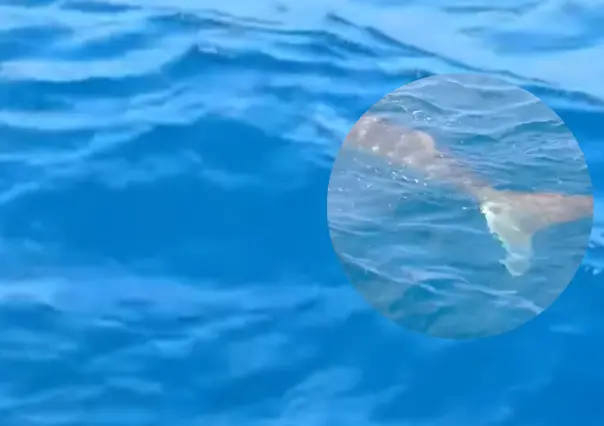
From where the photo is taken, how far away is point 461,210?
92 centimetres

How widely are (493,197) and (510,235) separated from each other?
0.05 meters

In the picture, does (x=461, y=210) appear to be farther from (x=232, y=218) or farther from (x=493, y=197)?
(x=232, y=218)

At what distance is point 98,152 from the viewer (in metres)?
0.97

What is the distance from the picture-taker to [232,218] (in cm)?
95

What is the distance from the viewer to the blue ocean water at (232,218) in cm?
87

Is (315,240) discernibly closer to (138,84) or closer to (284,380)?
(284,380)

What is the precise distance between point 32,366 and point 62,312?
7cm

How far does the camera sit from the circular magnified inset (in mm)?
895

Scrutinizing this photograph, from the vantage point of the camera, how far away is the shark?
91cm

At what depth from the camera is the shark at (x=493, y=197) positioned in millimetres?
908

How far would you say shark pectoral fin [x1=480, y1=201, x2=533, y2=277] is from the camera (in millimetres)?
899

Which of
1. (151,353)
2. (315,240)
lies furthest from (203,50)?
(151,353)

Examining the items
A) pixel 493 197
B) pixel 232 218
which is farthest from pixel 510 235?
pixel 232 218

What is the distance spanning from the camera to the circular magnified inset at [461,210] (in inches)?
35.2
